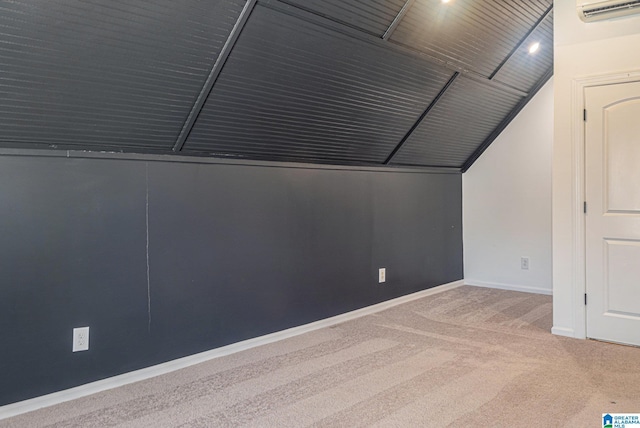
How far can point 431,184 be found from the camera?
471cm

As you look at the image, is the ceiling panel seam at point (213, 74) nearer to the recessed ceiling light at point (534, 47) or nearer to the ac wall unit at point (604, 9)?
the ac wall unit at point (604, 9)

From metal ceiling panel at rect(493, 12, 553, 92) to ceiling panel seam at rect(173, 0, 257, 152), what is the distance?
2.48 meters

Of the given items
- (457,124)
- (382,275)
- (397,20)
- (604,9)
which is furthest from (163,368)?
(604,9)

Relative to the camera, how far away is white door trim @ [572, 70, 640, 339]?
3.23 meters

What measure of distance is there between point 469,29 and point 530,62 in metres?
1.12

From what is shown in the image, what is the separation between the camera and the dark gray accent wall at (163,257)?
226 centimetres

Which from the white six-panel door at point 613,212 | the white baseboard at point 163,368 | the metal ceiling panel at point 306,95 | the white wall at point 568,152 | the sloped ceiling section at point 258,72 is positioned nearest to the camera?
the sloped ceiling section at point 258,72

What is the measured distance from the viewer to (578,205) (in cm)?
324

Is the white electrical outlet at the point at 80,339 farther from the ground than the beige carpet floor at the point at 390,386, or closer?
farther from the ground

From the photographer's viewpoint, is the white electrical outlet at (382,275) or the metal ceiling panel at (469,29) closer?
the metal ceiling panel at (469,29)

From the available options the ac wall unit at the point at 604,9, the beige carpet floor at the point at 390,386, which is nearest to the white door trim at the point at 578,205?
the beige carpet floor at the point at 390,386

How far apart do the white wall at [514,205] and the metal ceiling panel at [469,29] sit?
1000 mm

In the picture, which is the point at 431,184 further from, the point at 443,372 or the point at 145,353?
the point at 145,353

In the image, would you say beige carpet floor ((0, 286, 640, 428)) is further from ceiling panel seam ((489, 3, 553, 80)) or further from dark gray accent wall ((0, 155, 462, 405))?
ceiling panel seam ((489, 3, 553, 80))
